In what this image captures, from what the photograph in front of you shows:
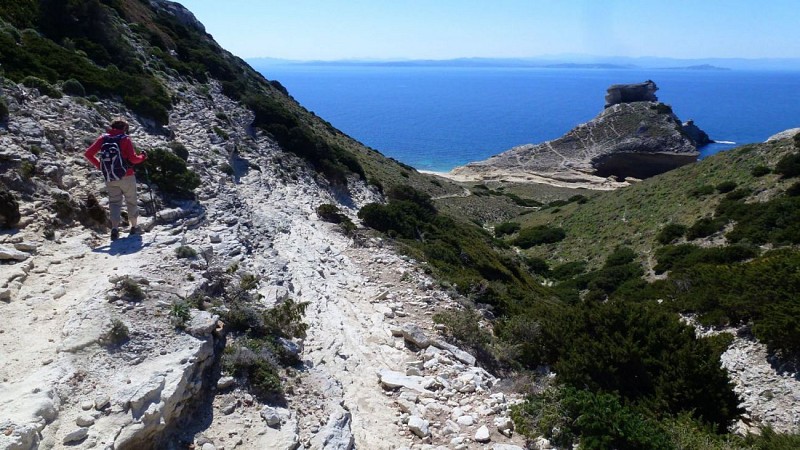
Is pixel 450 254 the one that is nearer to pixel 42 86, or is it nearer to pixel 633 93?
pixel 42 86

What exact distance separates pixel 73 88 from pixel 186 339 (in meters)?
11.5

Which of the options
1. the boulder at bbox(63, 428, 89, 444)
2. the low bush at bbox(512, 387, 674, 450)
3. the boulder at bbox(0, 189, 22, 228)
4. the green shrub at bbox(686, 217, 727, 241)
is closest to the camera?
the boulder at bbox(63, 428, 89, 444)

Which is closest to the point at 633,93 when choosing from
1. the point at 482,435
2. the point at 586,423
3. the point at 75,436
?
the point at 586,423

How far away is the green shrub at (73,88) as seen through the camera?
1398 centimetres

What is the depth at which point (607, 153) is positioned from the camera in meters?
82.4

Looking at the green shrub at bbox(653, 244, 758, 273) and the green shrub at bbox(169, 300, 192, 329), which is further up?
the green shrub at bbox(169, 300, 192, 329)

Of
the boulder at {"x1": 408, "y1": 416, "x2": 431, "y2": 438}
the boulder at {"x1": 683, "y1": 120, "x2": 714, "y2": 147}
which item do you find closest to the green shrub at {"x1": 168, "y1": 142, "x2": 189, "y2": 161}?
the boulder at {"x1": 408, "y1": 416, "x2": 431, "y2": 438}

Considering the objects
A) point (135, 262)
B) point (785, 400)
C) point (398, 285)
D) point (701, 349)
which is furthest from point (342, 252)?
point (785, 400)

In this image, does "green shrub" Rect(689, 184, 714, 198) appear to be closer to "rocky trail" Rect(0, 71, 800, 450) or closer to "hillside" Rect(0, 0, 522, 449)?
"rocky trail" Rect(0, 71, 800, 450)

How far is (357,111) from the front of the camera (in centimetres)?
19700

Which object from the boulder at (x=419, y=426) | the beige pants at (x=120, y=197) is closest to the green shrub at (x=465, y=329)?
the boulder at (x=419, y=426)

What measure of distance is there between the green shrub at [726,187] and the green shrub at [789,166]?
82.8 inches

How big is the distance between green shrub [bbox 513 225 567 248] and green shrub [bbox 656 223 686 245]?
9075 millimetres

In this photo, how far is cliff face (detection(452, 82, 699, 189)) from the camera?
79.8 meters
